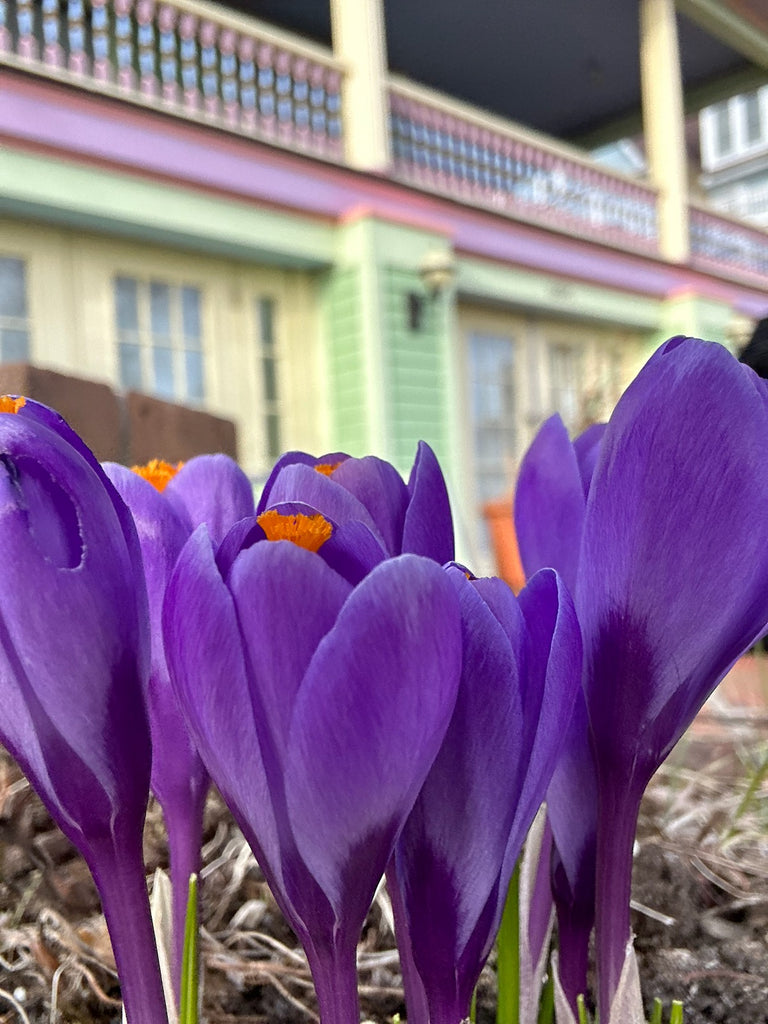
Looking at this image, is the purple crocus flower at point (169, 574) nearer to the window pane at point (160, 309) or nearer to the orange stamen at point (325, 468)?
the orange stamen at point (325, 468)

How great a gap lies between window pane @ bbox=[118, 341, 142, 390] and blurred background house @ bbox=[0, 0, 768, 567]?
13mm

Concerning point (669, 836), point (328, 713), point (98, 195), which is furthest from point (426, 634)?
point (98, 195)

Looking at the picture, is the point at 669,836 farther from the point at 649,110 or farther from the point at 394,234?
the point at 649,110

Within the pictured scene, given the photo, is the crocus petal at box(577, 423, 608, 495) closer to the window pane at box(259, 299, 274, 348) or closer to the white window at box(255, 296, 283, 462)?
the white window at box(255, 296, 283, 462)

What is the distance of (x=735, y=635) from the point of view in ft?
0.57

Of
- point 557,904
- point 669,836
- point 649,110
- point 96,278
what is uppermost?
point 649,110

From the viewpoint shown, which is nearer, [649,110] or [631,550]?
[631,550]

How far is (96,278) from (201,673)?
4.95 metres

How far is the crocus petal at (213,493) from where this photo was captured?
0.81 feet

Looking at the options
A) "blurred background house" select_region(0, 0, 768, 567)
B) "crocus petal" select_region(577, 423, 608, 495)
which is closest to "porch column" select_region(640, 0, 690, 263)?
"blurred background house" select_region(0, 0, 768, 567)

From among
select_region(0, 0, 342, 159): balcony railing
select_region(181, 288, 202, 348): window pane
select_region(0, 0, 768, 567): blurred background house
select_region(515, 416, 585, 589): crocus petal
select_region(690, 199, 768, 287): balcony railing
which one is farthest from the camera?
select_region(690, 199, 768, 287): balcony railing

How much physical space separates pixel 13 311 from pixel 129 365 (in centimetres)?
70

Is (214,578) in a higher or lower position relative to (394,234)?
lower

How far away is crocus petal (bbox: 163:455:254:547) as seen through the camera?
9.7 inches
